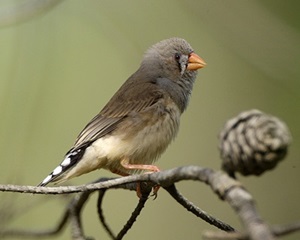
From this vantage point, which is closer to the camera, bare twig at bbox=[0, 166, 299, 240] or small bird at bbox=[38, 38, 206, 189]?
bare twig at bbox=[0, 166, 299, 240]

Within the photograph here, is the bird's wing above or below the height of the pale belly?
above

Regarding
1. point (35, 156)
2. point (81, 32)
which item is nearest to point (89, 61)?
point (81, 32)

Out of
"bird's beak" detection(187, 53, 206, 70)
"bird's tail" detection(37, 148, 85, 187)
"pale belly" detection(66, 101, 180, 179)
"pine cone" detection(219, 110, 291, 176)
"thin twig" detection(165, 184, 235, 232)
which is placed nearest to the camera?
"pine cone" detection(219, 110, 291, 176)

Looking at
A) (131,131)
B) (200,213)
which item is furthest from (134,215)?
(131,131)

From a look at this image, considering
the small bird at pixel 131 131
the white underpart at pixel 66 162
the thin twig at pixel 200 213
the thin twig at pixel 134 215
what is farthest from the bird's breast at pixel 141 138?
the thin twig at pixel 200 213

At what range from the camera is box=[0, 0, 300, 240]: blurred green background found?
350 cm

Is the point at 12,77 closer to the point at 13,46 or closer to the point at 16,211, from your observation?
the point at 13,46

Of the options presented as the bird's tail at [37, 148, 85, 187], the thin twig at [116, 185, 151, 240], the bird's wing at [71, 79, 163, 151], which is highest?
the bird's wing at [71, 79, 163, 151]

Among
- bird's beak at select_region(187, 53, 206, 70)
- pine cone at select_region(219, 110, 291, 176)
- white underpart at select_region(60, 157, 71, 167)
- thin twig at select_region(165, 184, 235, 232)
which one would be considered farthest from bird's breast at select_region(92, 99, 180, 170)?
pine cone at select_region(219, 110, 291, 176)

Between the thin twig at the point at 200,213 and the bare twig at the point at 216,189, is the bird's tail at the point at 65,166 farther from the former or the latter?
the thin twig at the point at 200,213

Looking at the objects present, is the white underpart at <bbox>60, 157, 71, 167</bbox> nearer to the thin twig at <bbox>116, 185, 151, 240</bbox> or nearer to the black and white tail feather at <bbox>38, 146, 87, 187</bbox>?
the black and white tail feather at <bbox>38, 146, 87, 187</bbox>

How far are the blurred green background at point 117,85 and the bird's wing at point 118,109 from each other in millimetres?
315

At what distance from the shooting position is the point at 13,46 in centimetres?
427

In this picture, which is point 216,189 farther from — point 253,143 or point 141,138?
point 141,138
